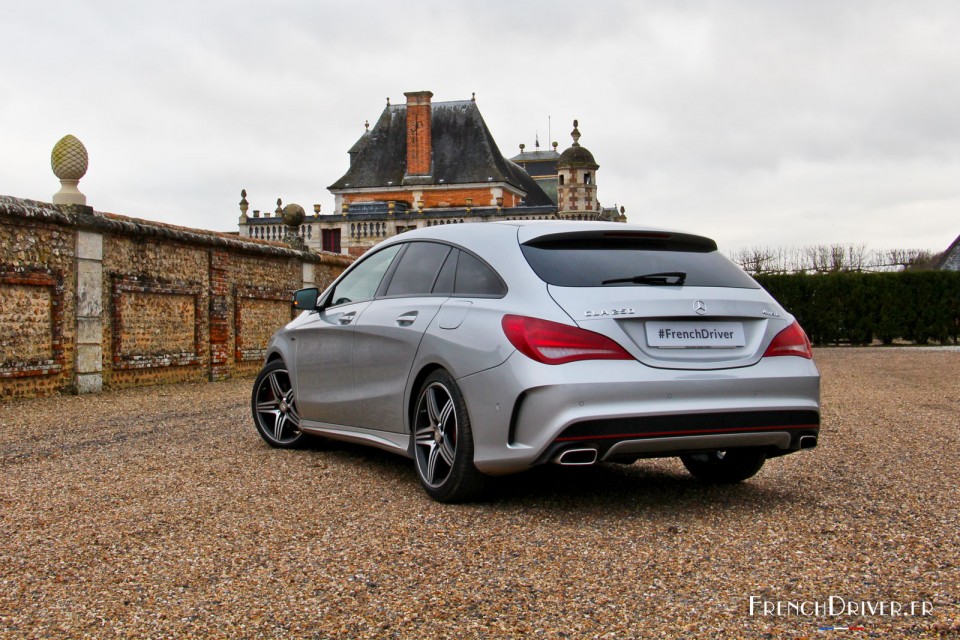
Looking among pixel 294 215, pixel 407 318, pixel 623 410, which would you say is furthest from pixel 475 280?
pixel 294 215

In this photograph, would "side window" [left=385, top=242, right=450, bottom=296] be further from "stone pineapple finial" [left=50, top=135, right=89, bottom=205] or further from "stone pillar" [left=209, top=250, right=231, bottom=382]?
"stone pillar" [left=209, top=250, right=231, bottom=382]

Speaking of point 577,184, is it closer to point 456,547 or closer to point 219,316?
point 219,316

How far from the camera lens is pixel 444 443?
488 cm

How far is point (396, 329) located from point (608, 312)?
1.47 metres

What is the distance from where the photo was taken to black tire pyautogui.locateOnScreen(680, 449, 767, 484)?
17.4 feet

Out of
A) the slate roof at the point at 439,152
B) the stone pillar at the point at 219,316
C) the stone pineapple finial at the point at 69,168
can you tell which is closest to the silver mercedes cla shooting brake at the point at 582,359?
the stone pineapple finial at the point at 69,168

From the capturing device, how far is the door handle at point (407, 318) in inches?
209

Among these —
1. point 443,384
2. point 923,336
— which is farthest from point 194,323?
point 923,336

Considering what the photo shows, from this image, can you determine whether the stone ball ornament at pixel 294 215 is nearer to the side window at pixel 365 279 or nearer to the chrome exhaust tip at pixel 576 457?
the side window at pixel 365 279

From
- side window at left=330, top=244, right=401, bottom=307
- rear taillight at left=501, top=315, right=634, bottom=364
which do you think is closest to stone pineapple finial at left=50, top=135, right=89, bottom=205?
side window at left=330, top=244, right=401, bottom=307

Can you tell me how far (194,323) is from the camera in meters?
14.4

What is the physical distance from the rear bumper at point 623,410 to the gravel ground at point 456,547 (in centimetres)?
37

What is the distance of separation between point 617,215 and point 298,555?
63950 mm

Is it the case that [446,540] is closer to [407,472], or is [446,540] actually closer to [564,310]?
[564,310]
